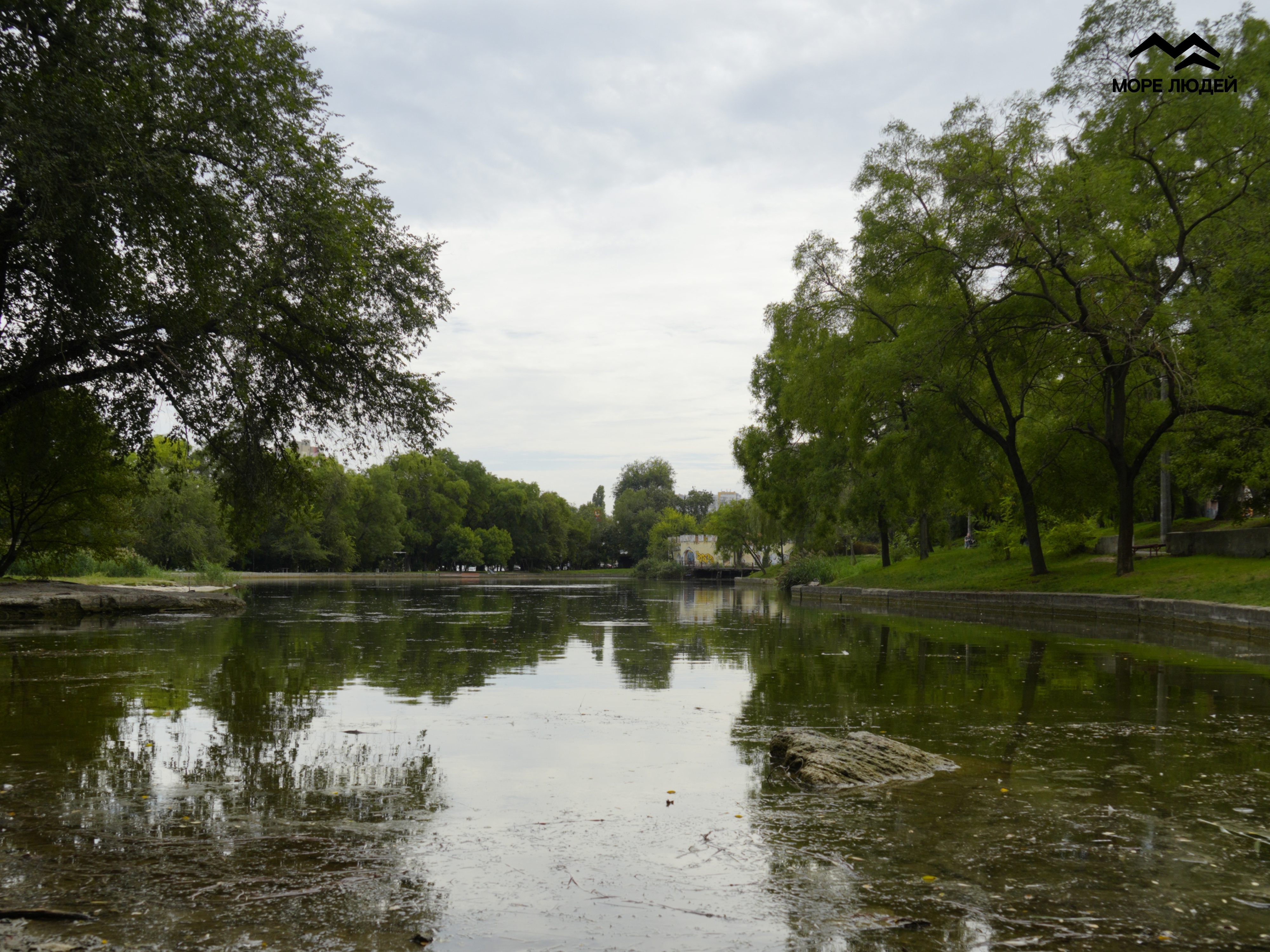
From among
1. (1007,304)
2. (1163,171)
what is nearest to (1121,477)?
(1007,304)

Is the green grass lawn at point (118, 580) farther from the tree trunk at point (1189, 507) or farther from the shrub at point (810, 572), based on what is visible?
the tree trunk at point (1189, 507)

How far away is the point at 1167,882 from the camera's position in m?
4.73

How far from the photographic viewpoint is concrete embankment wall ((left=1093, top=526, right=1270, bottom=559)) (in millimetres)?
25219

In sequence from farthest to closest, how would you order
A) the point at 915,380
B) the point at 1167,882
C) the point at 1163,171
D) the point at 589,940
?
the point at 915,380
the point at 1163,171
the point at 1167,882
the point at 589,940

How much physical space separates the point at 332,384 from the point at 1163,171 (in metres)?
24.3

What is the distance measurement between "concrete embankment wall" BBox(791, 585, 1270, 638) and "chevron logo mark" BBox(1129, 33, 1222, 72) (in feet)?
47.0

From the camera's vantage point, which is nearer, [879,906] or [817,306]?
[879,906]

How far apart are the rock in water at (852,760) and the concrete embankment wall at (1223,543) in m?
22.4

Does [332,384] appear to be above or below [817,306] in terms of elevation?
below

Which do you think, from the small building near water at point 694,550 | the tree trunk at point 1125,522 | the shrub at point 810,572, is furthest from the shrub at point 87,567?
the small building near water at point 694,550

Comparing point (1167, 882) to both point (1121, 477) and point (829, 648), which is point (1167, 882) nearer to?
point (829, 648)

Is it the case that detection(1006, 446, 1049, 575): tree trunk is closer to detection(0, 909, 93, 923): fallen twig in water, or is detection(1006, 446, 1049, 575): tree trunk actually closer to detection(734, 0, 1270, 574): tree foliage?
detection(734, 0, 1270, 574): tree foliage

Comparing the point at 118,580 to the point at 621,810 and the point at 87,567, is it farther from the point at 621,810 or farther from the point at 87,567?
the point at 621,810

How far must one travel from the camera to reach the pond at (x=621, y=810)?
167 inches
